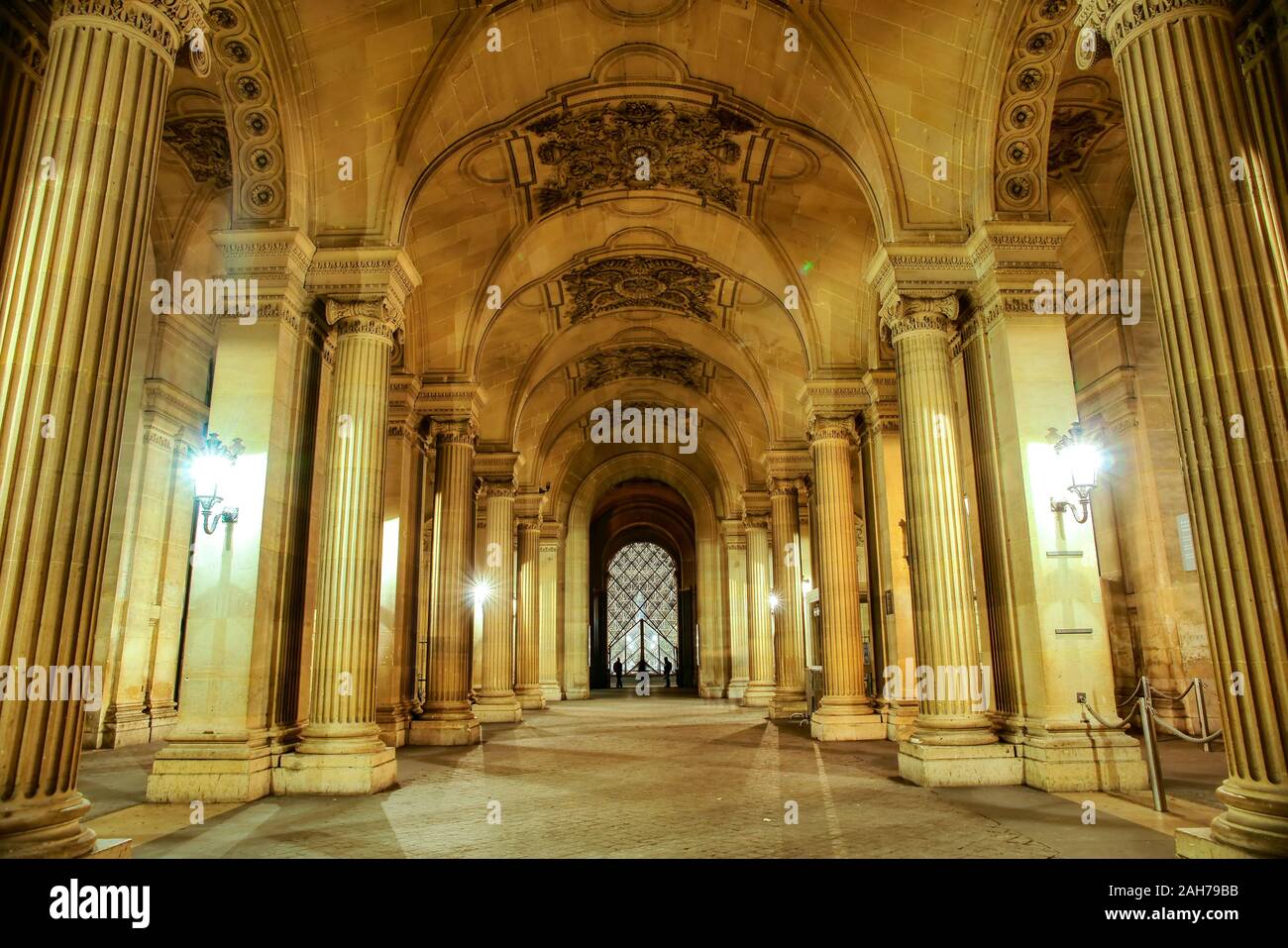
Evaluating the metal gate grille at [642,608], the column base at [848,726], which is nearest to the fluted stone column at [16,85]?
the column base at [848,726]

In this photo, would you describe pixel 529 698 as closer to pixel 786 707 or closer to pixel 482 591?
pixel 482 591

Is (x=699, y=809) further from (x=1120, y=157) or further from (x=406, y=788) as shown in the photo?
(x=1120, y=157)

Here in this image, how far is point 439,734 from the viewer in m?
14.1

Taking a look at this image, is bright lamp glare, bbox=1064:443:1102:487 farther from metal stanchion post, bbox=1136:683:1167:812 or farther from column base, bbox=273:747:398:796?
column base, bbox=273:747:398:796

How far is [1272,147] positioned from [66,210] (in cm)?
800

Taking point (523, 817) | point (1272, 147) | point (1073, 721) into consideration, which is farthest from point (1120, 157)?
point (523, 817)

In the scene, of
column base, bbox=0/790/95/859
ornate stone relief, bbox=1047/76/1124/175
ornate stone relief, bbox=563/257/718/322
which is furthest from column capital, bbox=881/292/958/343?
column base, bbox=0/790/95/859

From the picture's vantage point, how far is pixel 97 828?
6.94 m

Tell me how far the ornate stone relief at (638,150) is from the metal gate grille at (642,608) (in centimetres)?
2976

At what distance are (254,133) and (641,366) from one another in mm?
15286

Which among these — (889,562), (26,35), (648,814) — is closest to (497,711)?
(889,562)

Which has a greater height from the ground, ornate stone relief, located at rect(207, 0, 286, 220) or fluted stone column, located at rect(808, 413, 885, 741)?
ornate stone relief, located at rect(207, 0, 286, 220)

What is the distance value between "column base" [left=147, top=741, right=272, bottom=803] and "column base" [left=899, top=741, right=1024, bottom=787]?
6971 mm

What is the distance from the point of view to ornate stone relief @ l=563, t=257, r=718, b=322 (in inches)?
721
